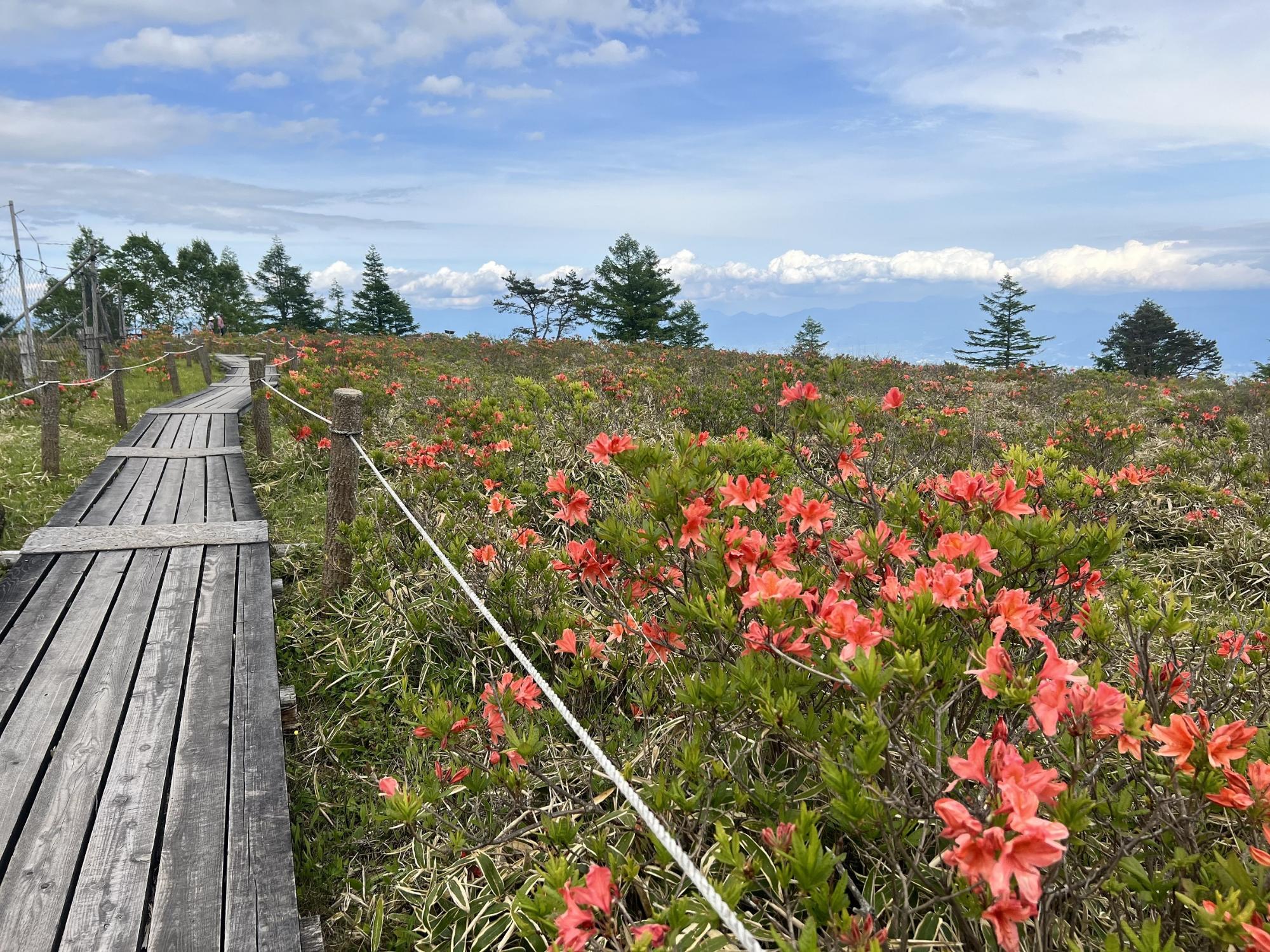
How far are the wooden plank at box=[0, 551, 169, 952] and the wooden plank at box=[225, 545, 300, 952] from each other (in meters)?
0.32

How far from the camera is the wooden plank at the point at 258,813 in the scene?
1.87 meters

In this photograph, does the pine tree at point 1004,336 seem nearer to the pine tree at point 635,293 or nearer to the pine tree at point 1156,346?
the pine tree at point 1156,346

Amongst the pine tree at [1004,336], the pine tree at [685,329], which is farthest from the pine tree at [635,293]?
the pine tree at [1004,336]

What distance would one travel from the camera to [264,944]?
5.93 feet

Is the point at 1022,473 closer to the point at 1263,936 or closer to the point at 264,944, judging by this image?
the point at 1263,936

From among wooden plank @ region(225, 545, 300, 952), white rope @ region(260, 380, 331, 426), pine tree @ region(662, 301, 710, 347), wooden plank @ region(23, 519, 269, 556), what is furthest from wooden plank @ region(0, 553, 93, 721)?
pine tree @ region(662, 301, 710, 347)

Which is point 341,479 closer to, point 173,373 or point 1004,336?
point 173,373

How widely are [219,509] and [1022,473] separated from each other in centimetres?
505

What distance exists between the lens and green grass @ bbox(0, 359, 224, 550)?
559cm

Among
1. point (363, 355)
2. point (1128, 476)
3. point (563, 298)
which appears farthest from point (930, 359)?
point (563, 298)

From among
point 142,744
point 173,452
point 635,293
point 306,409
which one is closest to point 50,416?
point 173,452

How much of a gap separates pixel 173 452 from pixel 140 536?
2.92 meters

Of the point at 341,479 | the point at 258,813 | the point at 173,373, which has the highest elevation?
the point at 173,373

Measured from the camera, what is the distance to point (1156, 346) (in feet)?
105
